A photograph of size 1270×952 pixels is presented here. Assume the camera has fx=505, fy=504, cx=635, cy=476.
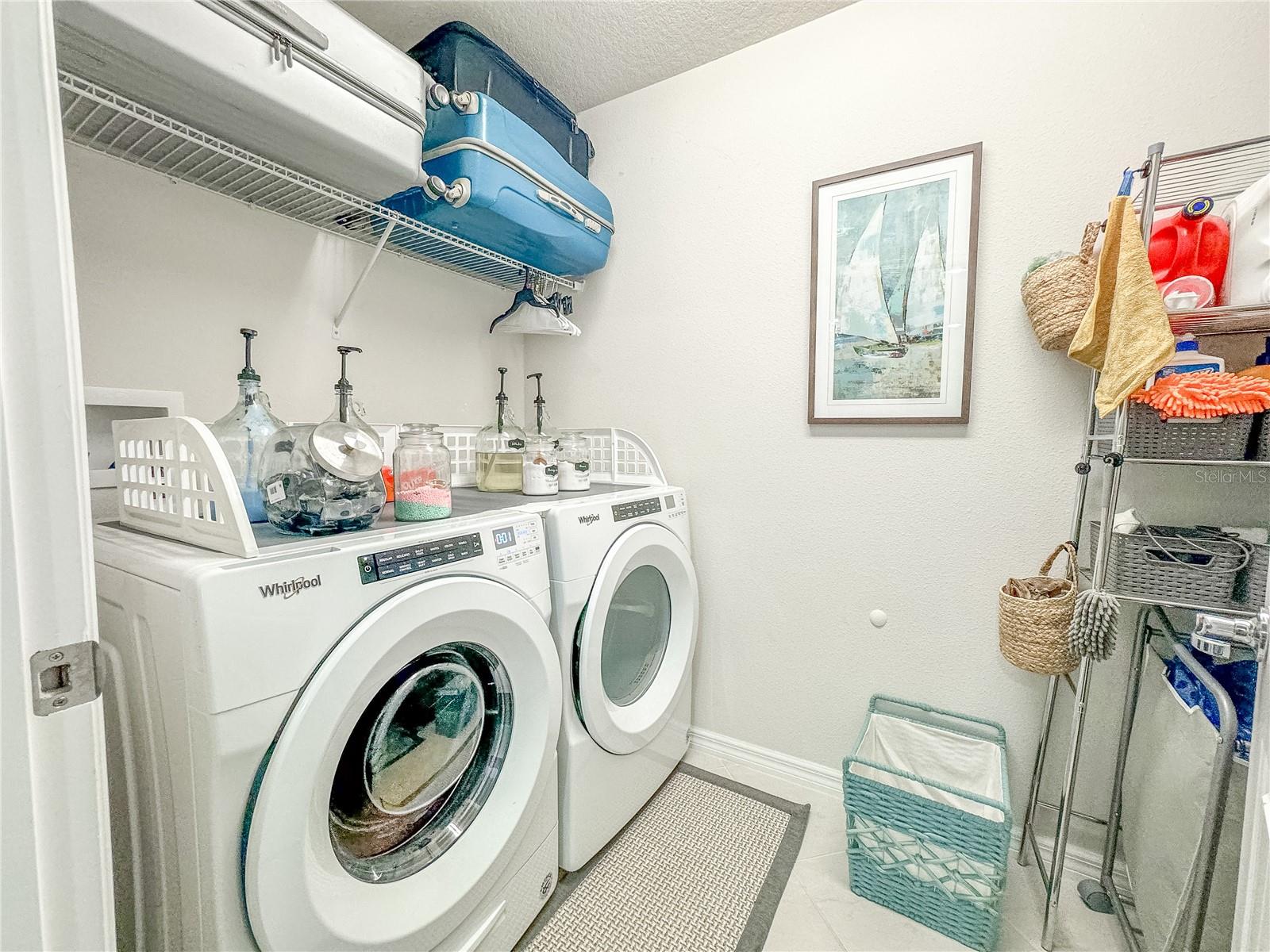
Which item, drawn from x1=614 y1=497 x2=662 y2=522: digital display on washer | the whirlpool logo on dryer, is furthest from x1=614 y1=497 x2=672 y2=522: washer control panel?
the whirlpool logo on dryer

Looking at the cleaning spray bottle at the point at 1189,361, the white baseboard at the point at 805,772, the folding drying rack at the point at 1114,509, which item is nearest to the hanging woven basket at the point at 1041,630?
the folding drying rack at the point at 1114,509

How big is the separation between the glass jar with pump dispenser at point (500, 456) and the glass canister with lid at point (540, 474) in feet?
0.21

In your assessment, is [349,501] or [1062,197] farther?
[1062,197]

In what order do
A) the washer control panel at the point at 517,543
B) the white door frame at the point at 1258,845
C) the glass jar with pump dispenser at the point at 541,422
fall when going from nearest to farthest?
the white door frame at the point at 1258,845 < the washer control panel at the point at 517,543 < the glass jar with pump dispenser at the point at 541,422

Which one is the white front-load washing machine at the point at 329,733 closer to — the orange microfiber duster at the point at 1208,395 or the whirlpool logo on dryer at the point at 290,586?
the whirlpool logo on dryer at the point at 290,586

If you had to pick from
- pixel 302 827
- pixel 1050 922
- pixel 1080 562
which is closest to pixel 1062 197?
pixel 1080 562

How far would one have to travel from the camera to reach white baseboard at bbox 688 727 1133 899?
4.31 ft

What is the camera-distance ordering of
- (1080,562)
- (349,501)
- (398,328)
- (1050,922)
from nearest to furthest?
(349,501) < (1050,922) < (1080,562) < (398,328)

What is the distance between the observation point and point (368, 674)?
2.52 ft

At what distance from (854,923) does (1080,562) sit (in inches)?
41.0

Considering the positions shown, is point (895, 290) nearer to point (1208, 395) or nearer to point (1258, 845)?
point (1208, 395)

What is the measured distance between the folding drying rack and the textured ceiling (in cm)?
102

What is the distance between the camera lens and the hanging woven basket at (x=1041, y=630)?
1117 millimetres

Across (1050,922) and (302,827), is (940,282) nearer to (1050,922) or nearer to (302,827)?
(1050,922)
